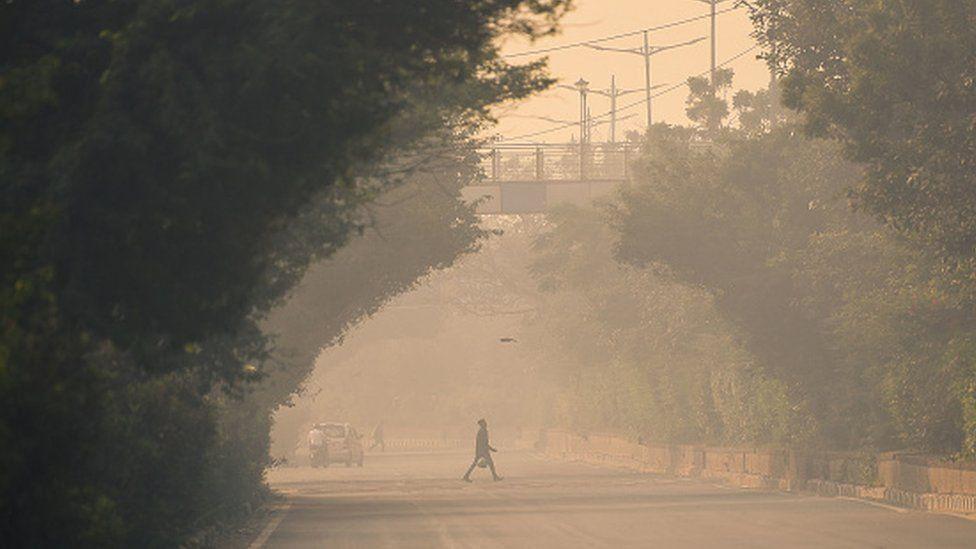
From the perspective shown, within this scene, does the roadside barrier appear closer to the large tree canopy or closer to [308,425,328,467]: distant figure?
the large tree canopy

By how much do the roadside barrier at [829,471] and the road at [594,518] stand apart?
3.52ft

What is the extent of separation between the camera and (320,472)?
70.1 meters

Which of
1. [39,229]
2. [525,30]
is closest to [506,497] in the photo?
[525,30]

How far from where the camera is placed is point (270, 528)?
30.6 m

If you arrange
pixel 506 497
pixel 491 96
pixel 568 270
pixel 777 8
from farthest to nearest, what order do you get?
pixel 568 270
pixel 506 497
pixel 777 8
pixel 491 96

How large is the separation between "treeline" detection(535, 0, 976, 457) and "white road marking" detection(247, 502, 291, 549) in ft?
36.1

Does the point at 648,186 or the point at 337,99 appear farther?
the point at 648,186

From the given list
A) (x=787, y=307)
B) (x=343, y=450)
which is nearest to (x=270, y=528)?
(x=787, y=307)

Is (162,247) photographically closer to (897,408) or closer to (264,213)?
(264,213)

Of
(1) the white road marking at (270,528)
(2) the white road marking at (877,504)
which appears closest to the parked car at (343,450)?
(1) the white road marking at (270,528)

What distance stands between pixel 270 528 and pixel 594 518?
523cm

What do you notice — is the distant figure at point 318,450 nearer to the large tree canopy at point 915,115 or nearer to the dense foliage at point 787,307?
the dense foliage at point 787,307

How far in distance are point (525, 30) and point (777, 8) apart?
23.1 m

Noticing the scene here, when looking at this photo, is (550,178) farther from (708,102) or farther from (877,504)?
(877,504)
